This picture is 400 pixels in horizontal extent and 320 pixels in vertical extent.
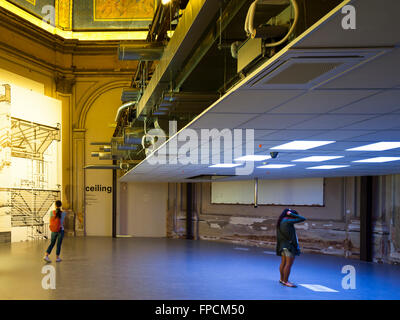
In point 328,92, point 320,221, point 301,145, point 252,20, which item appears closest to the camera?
point 252,20

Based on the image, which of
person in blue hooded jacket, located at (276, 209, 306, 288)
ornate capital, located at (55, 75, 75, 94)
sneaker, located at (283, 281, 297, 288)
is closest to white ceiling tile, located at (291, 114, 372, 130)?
person in blue hooded jacket, located at (276, 209, 306, 288)

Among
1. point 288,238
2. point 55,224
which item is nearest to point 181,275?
point 288,238

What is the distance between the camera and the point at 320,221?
1100cm

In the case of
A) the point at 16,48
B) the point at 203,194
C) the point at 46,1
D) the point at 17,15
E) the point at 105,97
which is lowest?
the point at 203,194

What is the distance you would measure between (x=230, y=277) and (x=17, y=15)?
11469 mm

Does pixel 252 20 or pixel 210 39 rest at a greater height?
pixel 210 39

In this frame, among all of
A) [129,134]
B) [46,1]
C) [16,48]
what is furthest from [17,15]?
[129,134]

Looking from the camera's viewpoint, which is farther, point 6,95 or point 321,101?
point 6,95

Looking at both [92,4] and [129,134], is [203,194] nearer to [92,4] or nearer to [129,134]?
[129,134]

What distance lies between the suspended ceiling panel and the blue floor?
2.30m

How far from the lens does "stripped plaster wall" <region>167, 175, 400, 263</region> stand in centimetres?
938

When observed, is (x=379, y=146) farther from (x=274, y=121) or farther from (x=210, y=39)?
(x=210, y=39)

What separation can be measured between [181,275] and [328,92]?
18.1 ft
